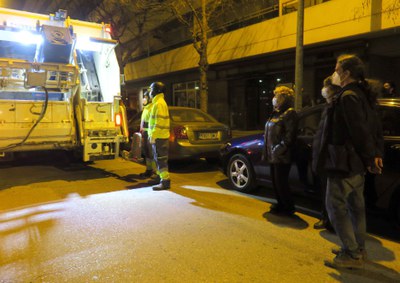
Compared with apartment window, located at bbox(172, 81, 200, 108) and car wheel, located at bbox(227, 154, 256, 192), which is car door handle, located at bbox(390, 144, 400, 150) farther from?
apartment window, located at bbox(172, 81, 200, 108)

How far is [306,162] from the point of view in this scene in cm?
479

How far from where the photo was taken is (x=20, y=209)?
5219 millimetres

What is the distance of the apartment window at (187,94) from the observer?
20208 millimetres

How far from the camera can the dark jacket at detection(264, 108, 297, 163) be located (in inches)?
184

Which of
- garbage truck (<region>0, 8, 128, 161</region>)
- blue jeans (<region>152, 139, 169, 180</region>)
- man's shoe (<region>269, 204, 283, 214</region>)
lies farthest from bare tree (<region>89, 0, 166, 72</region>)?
man's shoe (<region>269, 204, 283, 214</region>)

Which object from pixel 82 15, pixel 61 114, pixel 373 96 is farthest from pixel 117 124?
pixel 82 15

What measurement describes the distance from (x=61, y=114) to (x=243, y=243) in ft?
15.8

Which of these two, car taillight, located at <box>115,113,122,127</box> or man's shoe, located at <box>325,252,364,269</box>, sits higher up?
car taillight, located at <box>115,113,122,127</box>

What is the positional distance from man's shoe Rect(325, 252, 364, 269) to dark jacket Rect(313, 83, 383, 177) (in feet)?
2.50

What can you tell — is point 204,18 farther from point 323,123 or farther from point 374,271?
point 374,271

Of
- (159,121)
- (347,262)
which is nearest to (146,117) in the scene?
(159,121)

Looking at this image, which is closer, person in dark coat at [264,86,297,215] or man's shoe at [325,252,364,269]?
man's shoe at [325,252,364,269]

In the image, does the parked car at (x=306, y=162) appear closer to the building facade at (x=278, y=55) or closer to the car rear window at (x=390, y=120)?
the car rear window at (x=390, y=120)

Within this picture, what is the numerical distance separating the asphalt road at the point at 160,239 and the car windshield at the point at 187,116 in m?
2.30
